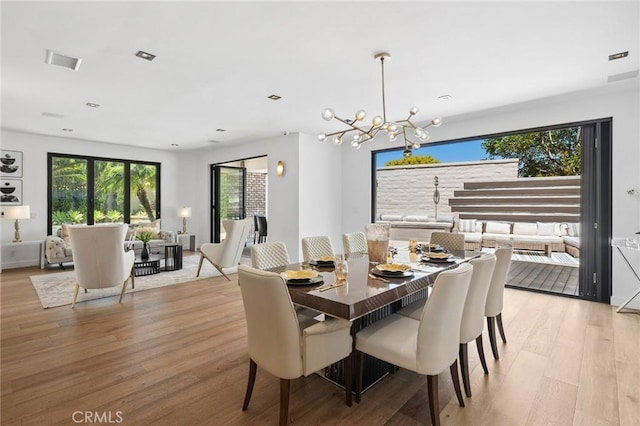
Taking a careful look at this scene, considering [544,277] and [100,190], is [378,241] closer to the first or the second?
[544,277]

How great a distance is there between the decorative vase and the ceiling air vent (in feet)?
10.2

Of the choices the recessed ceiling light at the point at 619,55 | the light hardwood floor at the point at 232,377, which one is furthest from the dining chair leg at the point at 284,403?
the recessed ceiling light at the point at 619,55

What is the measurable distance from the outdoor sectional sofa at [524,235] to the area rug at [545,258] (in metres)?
0.13

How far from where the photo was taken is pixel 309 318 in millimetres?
2207

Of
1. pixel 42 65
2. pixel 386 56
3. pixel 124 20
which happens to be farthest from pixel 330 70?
pixel 42 65

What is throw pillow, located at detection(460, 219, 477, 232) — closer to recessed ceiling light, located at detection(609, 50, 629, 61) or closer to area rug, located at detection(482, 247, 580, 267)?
area rug, located at detection(482, 247, 580, 267)

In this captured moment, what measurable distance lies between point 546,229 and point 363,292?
7.49m

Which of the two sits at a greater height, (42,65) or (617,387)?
(42,65)

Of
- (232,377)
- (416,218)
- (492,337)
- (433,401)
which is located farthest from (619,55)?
(416,218)

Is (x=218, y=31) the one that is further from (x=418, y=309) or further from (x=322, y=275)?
(x=418, y=309)

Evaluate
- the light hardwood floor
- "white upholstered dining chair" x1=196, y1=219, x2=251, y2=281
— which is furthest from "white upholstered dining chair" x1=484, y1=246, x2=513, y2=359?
"white upholstered dining chair" x1=196, y1=219, x2=251, y2=281

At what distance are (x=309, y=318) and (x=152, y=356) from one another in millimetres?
1404

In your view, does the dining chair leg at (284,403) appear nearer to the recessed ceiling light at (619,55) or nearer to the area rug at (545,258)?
the recessed ceiling light at (619,55)

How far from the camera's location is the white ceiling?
224cm
